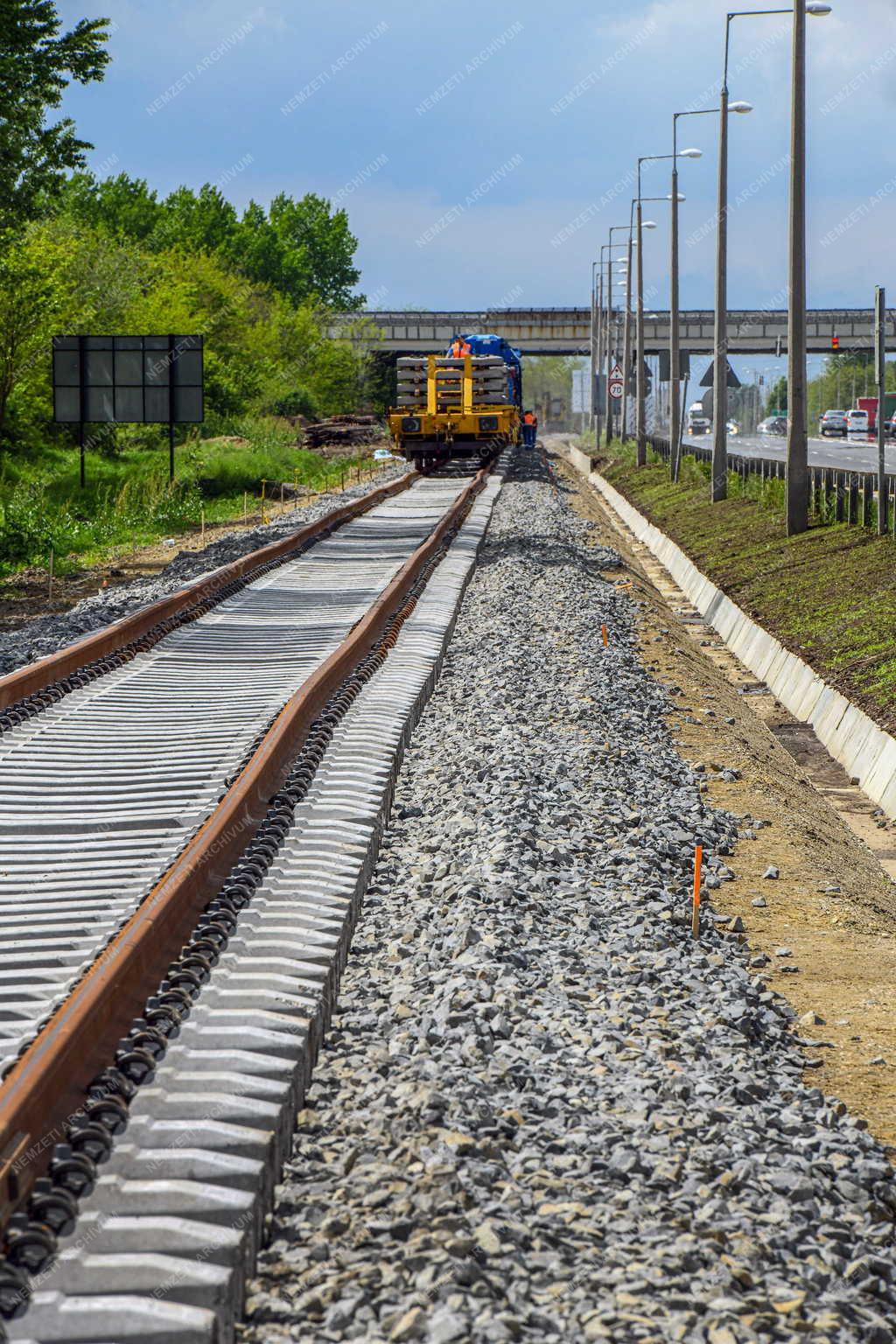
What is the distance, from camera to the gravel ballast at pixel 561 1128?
4.42 meters

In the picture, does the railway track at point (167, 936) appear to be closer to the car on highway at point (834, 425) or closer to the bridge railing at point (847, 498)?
the bridge railing at point (847, 498)

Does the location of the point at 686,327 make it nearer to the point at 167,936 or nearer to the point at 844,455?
the point at 844,455

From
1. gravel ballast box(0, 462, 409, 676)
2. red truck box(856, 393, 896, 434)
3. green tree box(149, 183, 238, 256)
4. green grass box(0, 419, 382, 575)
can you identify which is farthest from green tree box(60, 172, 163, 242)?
gravel ballast box(0, 462, 409, 676)

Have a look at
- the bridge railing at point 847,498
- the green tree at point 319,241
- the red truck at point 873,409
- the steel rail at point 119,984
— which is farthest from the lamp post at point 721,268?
the green tree at point 319,241

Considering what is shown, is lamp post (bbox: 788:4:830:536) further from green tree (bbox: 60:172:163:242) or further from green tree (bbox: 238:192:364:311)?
green tree (bbox: 238:192:364:311)

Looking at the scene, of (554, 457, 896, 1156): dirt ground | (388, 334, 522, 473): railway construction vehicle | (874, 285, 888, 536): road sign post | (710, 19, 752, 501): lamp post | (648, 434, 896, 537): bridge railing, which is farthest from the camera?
(388, 334, 522, 473): railway construction vehicle

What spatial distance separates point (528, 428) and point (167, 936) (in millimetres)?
64927

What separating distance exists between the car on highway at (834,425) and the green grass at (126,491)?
49.6 m

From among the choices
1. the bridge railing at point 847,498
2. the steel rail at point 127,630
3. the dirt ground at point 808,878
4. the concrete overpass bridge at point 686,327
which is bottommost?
the dirt ground at point 808,878

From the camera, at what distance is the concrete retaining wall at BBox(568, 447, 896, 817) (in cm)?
1447

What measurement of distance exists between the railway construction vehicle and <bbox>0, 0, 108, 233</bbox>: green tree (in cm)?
2054

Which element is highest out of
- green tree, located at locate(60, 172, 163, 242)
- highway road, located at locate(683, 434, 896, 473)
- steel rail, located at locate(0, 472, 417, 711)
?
green tree, located at locate(60, 172, 163, 242)

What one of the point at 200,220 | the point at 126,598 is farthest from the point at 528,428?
the point at 200,220

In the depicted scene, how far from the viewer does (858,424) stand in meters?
94.9
